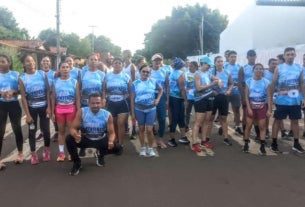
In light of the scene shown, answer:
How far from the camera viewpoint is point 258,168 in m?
7.50

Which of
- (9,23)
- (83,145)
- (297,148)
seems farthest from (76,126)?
(9,23)

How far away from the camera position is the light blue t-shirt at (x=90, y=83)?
8984 mm

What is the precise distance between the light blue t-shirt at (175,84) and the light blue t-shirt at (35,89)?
2.79 metres

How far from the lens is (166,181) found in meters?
6.75

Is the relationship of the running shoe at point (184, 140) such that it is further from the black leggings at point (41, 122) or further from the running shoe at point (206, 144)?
the black leggings at point (41, 122)

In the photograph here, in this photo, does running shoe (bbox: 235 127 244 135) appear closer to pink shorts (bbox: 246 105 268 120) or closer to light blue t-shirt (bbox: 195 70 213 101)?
pink shorts (bbox: 246 105 268 120)

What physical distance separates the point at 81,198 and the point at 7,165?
8.10 ft

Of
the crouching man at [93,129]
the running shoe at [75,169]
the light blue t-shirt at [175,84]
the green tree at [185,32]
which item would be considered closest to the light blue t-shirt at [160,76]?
the light blue t-shirt at [175,84]

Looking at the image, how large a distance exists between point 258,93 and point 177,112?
1.84 metres

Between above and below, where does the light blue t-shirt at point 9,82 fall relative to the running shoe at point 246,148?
above

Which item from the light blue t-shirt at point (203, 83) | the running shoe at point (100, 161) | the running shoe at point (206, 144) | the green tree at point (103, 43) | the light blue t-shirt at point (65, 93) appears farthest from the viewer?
the green tree at point (103, 43)

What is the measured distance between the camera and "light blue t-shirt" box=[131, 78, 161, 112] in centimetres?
865

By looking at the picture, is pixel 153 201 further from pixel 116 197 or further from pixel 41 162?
pixel 41 162

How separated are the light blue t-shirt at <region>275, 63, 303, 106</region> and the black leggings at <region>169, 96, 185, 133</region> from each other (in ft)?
6.84
